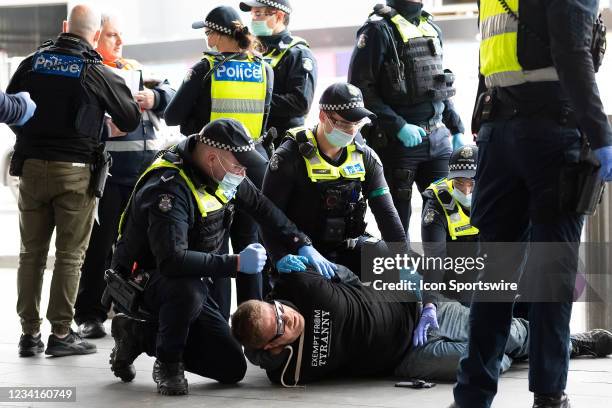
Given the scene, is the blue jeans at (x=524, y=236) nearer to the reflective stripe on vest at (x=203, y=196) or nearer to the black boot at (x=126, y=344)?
the reflective stripe on vest at (x=203, y=196)

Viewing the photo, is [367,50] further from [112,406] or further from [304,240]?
[112,406]

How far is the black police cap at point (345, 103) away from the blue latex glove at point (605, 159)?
71.0 inches

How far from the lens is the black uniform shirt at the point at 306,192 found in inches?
187

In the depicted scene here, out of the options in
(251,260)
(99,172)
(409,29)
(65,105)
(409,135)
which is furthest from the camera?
(409,29)

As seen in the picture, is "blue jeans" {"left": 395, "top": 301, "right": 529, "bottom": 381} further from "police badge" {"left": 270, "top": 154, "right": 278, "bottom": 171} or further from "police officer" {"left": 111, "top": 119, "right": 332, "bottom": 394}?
"police badge" {"left": 270, "top": 154, "right": 278, "bottom": 171}

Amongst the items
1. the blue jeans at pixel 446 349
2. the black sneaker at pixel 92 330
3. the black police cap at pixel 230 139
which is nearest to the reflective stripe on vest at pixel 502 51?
the black police cap at pixel 230 139

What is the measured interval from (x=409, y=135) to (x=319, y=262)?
47.8 inches

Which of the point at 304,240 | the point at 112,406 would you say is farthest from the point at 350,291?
the point at 112,406

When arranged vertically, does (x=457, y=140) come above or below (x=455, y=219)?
above

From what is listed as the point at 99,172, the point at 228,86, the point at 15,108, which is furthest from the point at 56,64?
the point at 228,86

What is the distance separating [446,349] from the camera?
4352 millimetres

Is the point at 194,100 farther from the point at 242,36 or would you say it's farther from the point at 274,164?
the point at 274,164

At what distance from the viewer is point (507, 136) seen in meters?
3.27

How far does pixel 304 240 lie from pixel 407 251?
525mm
